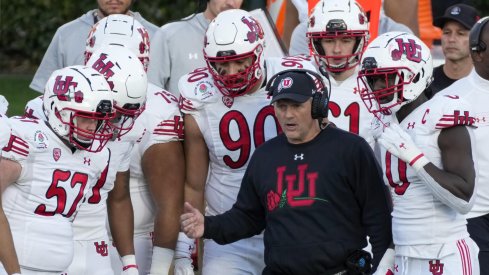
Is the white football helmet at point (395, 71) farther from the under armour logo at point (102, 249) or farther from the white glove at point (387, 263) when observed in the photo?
the under armour logo at point (102, 249)

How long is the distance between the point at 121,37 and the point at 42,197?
1260 millimetres

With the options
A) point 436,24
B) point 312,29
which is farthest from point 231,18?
point 436,24

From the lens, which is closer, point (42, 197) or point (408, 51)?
point (42, 197)

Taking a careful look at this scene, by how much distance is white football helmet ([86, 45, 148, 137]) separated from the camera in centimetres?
676

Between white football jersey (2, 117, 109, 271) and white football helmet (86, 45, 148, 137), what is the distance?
0.37 m

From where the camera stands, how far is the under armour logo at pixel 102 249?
272 inches

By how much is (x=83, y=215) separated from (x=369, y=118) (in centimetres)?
166

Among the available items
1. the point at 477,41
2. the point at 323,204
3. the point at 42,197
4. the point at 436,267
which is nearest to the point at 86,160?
the point at 42,197

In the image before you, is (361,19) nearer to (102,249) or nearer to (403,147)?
(403,147)

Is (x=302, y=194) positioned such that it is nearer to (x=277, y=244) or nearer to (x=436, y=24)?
(x=277, y=244)

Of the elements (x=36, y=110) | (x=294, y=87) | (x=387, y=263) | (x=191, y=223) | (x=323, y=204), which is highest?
(x=294, y=87)

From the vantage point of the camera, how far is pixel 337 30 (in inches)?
293

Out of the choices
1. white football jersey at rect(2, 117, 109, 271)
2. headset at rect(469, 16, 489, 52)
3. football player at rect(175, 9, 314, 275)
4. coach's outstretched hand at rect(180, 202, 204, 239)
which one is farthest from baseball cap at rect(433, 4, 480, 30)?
white football jersey at rect(2, 117, 109, 271)

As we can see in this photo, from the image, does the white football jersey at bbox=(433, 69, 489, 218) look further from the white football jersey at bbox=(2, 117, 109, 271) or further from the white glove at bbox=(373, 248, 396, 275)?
the white football jersey at bbox=(2, 117, 109, 271)
